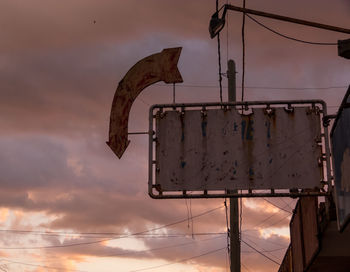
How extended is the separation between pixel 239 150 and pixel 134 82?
10.6 ft

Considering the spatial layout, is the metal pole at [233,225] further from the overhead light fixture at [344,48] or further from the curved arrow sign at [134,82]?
the overhead light fixture at [344,48]

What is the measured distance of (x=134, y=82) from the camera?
1457cm

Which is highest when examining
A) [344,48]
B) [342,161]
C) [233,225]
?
[344,48]

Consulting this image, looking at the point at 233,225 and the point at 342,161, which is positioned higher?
the point at 342,161

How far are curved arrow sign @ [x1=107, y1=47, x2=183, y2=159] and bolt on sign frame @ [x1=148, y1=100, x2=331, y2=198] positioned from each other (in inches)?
29.2

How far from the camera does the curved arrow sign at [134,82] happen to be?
565 inches

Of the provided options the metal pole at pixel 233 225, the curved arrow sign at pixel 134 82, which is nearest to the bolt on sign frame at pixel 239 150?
the curved arrow sign at pixel 134 82

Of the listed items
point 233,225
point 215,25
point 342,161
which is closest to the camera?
point 342,161

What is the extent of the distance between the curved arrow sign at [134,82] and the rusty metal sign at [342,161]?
4.80 meters

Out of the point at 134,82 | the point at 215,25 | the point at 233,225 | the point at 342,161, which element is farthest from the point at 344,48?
the point at 233,225

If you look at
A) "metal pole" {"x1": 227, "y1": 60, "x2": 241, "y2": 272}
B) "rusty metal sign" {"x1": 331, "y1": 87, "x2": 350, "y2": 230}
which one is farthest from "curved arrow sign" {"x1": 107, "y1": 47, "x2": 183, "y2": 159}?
"metal pole" {"x1": 227, "y1": 60, "x2": 241, "y2": 272}

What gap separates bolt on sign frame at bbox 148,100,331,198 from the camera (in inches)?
524

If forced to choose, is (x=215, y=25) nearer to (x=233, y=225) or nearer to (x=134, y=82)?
(x=134, y=82)

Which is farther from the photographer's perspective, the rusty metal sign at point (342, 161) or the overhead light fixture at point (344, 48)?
the overhead light fixture at point (344, 48)
